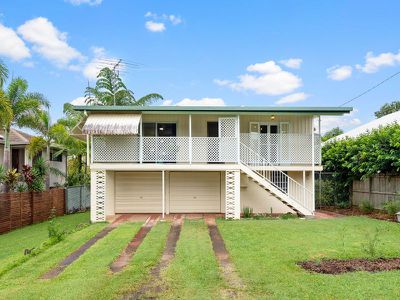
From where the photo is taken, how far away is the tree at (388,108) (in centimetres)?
5066

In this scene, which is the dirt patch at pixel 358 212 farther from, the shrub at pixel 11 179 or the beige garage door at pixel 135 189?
the shrub at pixel 11 179

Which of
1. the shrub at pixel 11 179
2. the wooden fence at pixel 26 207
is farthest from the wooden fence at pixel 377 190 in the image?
the shrub at pixel 11 179

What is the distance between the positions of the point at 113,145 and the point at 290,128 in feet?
27.0

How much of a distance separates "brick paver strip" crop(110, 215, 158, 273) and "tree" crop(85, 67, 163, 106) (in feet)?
49.8

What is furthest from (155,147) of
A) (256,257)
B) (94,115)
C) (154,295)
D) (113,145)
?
(154,295)

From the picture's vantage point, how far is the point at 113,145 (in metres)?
16.6

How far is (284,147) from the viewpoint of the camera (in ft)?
57.2

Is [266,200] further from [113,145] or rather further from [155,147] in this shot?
[113,145]

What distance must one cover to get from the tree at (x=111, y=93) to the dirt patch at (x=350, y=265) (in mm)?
22629

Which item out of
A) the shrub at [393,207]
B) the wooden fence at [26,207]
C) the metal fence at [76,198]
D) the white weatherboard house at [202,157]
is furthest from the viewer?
the metal fence at [76,198]

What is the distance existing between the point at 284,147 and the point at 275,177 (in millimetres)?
1559

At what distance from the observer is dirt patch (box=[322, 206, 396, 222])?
15.3 meters

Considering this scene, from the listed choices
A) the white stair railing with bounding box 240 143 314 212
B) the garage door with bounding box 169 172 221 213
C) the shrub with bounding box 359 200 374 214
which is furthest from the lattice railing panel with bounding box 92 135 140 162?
the shrub with bounding box 359 200 374 214

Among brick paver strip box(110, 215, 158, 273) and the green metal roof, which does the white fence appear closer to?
the green metal roof
